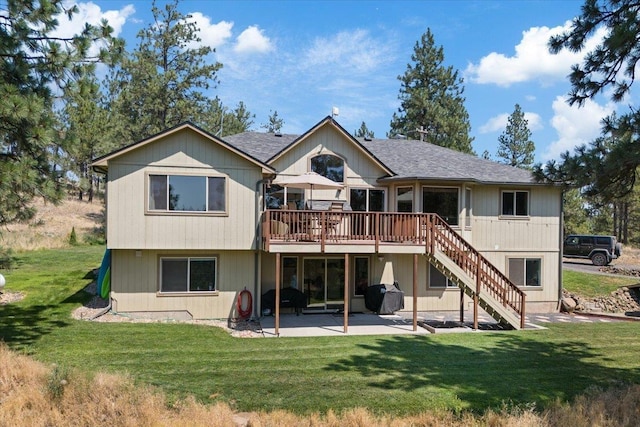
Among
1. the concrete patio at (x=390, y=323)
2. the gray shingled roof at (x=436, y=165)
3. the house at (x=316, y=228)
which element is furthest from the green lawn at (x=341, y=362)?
the gray shingled roof at (x=436, y=165)

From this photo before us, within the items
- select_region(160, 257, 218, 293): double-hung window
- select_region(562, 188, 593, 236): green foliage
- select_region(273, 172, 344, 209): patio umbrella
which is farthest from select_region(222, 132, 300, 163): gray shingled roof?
select_region(562, 188, 593, 236): green foliage

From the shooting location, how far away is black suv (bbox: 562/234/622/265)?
28984 mm

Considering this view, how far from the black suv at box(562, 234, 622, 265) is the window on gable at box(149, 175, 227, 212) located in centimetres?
2478

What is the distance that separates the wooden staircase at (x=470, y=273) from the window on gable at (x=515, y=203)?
4042 mm

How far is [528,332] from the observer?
538 inches

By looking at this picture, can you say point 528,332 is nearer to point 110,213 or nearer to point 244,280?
point 244,280

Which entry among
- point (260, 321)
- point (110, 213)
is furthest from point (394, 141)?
point (110, 213)

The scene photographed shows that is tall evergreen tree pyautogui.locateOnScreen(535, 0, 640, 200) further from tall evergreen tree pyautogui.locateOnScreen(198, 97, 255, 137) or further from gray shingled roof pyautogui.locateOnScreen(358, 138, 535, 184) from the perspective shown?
tall evergreen tree pyautogui.locateOnScreen(198, 97, 255, 137)

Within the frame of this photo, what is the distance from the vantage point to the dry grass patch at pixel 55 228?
26156mm

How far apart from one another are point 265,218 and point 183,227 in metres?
2.60

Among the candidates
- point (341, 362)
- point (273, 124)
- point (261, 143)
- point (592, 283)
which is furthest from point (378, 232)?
point (273, 124)

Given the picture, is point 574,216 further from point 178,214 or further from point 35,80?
point 35,80

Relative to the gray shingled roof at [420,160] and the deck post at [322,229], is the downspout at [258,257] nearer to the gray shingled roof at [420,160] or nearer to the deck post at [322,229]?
the gray shingled roof at [420,160]

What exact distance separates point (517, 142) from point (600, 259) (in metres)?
19.9
